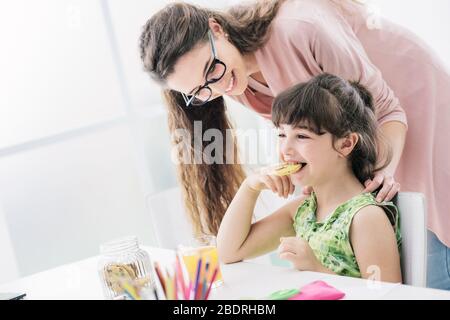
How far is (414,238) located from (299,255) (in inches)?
8.2

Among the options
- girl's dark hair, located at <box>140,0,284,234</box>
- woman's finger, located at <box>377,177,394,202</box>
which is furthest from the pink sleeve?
woman's finger, located at <box>377,177,394,202</box>

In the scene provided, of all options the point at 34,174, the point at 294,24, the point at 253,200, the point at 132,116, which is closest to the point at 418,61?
the point at 294,24

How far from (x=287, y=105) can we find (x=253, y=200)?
220mm

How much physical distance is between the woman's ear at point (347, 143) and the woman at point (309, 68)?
92 millimetres

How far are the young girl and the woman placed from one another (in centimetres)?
8

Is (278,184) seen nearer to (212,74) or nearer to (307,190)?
(307,190)

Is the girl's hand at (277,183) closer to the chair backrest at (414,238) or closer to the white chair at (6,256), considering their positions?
the chair backrest at (414,238)

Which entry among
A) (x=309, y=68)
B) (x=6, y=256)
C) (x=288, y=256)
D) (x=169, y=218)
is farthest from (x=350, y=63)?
(x=6, y=256)

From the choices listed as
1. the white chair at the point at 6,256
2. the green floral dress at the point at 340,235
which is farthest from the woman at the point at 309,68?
the white chair at the point at 6,256

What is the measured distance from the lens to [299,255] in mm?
985

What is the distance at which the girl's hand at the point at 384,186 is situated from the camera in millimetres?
1065

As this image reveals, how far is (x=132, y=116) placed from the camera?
8.75 feet

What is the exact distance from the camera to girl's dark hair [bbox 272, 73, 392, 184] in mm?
1185
